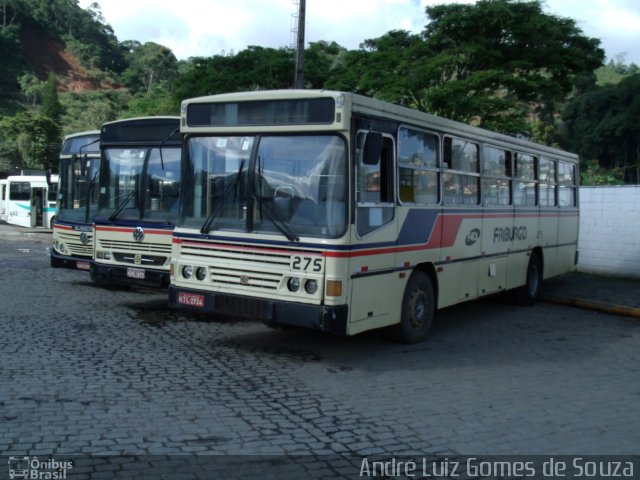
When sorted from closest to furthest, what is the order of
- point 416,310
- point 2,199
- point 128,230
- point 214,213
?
1. point 214,213
2. point 416,310
3. point 128,230
4. point 2,199

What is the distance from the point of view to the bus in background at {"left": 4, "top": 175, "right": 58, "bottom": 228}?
33844 millimetres

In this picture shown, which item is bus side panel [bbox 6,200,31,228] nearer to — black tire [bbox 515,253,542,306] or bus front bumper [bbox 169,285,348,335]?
black tire [bbox 515,253,542,306]

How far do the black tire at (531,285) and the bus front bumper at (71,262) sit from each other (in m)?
8.06

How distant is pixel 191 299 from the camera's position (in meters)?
7.74

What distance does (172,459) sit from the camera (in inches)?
181

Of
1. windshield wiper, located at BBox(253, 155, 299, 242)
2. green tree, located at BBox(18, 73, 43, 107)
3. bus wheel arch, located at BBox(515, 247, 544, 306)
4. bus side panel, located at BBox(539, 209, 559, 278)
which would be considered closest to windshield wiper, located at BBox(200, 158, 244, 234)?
windshield wiper, located at BBox(253, 155, 299, 242)

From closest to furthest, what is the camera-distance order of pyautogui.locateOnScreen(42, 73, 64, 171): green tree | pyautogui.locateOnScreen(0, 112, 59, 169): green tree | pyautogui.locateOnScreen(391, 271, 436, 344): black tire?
1. pyautogui.locateOnScreen(391, 271, 436, 344): black tire
2. pyautogui.locateOnScreen(42, 73, 64, 171): green tree
3. pyautogui.locateOnScreen(0, 112, 59, 169): green tree

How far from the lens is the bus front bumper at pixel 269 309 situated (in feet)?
22.6

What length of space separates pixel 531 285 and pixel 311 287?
6921 millimetres

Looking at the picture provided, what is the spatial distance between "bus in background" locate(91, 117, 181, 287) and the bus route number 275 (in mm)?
3590

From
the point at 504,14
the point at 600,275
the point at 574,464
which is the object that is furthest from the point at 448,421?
the point at 504,14

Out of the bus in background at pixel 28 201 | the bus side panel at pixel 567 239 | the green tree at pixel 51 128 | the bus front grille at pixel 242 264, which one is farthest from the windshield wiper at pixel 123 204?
the bus in background at pixel 28 201

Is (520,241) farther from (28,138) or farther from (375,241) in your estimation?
(28,138)

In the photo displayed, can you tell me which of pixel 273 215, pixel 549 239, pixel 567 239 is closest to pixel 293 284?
pixel 273 215
